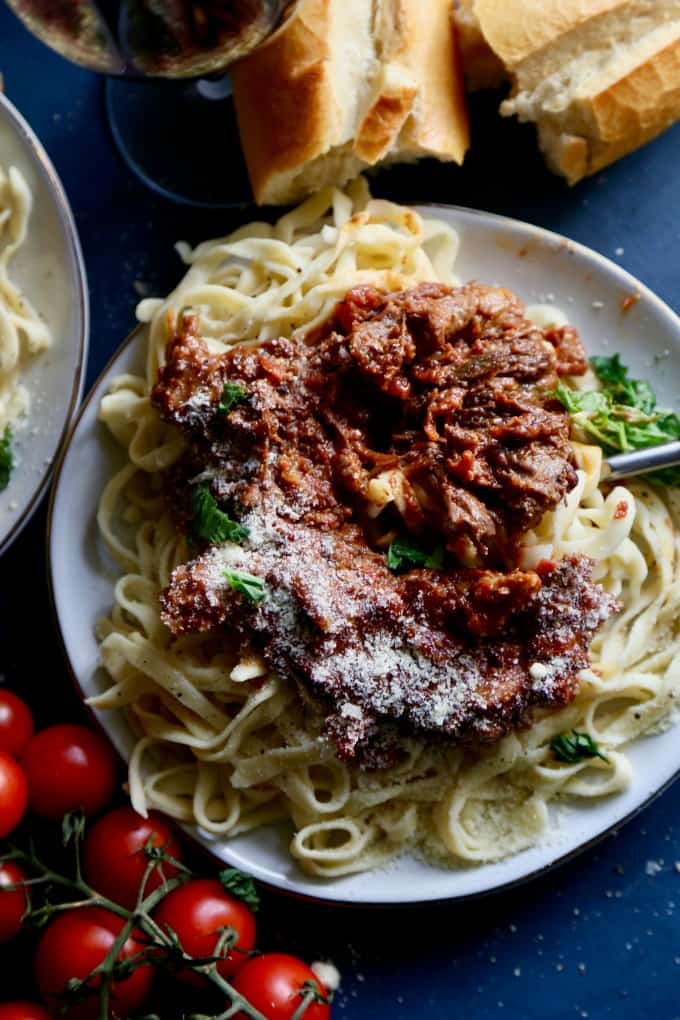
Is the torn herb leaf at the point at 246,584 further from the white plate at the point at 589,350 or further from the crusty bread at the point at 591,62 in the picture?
the crusty bread at the point at 591,62

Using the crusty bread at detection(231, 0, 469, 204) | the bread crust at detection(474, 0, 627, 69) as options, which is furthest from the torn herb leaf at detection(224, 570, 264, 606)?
the bread crust at detection(474, 0, 627, 69)

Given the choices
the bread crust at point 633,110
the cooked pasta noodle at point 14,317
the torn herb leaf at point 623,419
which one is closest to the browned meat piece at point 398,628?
the torn herb leaf at point 623,419

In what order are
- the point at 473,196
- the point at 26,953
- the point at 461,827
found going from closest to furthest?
the point at 461,827, the point at 26,953, the point at 473,196

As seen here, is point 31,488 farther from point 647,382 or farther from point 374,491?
point 647,382

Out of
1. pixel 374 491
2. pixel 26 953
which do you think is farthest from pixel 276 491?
pixel 26 953

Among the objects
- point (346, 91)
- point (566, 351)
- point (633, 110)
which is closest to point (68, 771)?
point (566, 351)

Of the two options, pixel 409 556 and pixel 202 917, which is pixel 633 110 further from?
pixel 202 917
